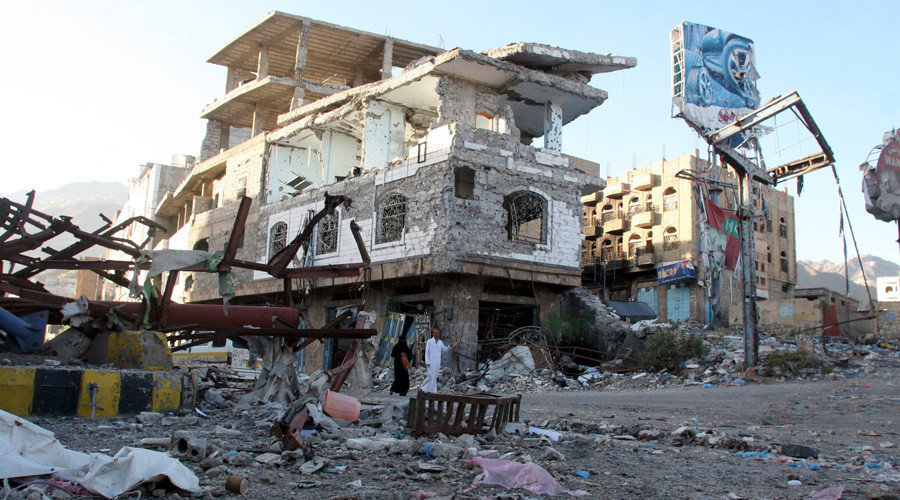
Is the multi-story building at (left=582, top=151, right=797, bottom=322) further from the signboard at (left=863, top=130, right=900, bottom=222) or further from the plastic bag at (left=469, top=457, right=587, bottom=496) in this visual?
the plastic bag at (left=469, top=457, right=587, bottom=496)

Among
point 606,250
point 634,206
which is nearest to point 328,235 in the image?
point 606,250

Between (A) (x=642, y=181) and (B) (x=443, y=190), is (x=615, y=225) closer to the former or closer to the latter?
(A) (x=642, y=181)

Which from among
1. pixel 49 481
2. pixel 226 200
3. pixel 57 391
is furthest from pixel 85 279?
pixel 49 481

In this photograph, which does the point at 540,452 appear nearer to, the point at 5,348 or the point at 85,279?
the point at 5,348

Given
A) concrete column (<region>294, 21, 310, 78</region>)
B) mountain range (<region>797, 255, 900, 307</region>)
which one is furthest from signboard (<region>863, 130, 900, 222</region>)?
mountain range (<region>797, 255, 900, 307</region>)

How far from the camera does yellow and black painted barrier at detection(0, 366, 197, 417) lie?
20.2 ft

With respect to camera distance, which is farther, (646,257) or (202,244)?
(646,257)

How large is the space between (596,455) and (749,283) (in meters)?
11.0

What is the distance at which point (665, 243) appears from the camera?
36781 millimetres

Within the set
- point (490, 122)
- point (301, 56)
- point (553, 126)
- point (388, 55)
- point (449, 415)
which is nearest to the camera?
point (449, 415)

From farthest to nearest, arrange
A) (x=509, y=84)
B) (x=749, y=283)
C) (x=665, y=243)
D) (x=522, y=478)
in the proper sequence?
(x=665, y=243)
(x=509, y=84)
(x=749, y=283)
(x=522, y=478)

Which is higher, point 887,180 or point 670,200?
point 670,200

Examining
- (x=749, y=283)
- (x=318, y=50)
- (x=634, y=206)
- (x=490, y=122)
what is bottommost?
(x=749, y=283)

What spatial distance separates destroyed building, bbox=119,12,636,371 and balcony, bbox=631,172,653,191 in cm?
1491
